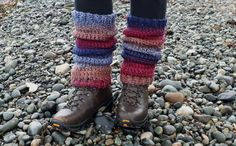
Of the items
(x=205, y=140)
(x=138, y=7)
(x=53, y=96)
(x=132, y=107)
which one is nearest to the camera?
(x=138, y=7)

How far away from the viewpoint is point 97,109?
2.69 meters

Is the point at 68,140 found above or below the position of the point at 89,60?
below

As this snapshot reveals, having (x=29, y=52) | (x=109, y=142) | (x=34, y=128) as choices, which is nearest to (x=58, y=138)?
(x=34, y=128)

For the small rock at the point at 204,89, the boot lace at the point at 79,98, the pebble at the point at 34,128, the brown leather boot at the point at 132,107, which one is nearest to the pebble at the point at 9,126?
the pebble at the point at 34,128

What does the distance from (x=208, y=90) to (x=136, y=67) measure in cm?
96

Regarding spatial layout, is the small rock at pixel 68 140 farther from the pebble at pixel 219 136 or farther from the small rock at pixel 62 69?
the small rock at pixel 62 69

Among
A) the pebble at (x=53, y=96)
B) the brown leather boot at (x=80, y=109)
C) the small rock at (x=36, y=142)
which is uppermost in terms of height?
the brown leather boot at (x=80, y=109)

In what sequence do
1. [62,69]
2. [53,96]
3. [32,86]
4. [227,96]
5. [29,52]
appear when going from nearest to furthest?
[53,96], [227,96], [32,86], [62,69], [29,52]

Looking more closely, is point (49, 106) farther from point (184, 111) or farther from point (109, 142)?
point (184, 111)

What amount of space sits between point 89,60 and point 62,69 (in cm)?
106

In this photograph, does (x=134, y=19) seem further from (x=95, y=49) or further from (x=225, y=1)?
(x=225, y=1)

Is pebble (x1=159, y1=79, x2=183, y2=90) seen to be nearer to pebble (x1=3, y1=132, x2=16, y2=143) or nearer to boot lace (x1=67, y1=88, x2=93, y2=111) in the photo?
boot lace (x1=67, y1=88, x2=93, y2=111)

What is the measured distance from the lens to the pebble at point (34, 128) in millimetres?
2639

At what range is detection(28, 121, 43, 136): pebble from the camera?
264 centimetres
